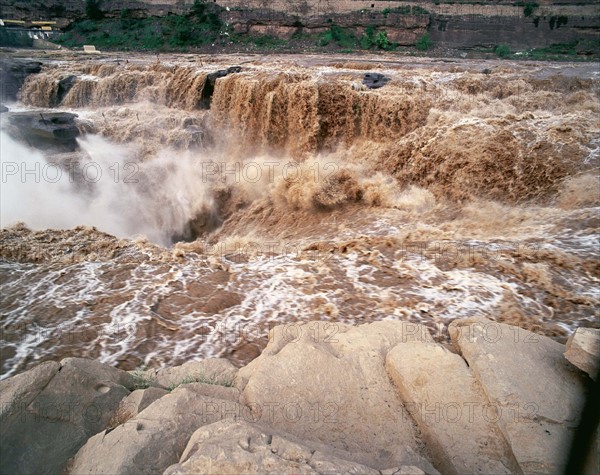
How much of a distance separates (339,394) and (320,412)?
190 millimetres

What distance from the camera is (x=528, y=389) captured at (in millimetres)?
2123

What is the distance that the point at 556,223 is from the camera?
498 cm

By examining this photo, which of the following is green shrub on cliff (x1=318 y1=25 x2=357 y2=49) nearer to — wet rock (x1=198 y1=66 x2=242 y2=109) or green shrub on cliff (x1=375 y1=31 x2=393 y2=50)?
green shrub on cliff (x1=375 y1=31 x2=393 y2=50)

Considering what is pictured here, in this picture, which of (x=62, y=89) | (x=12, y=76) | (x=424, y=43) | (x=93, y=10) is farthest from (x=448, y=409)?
(x=93, y=10)

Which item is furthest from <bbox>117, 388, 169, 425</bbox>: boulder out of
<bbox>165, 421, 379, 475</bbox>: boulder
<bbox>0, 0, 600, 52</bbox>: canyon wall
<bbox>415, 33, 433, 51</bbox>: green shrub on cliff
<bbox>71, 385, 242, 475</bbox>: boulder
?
<bbox>0, 0, 600, 52</bbox>: canyon wall

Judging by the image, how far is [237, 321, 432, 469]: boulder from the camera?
2006 mm

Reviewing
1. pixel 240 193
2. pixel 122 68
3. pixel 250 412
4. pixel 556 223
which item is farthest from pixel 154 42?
pixel 250 412

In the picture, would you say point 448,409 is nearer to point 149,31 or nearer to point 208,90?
point 208,90

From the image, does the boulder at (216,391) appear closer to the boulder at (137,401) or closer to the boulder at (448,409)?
the boulder at (137,401)

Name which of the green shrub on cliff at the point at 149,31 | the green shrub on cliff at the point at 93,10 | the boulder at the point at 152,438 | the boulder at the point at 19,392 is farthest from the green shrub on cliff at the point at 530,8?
the boulder at the point at 19,392

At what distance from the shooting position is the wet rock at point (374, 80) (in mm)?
8562

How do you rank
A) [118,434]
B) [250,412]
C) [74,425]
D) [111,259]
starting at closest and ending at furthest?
[118,434], [74,425], [250,412], [111,259]

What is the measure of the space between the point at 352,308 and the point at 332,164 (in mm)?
4294

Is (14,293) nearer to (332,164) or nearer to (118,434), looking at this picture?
(118,434)
